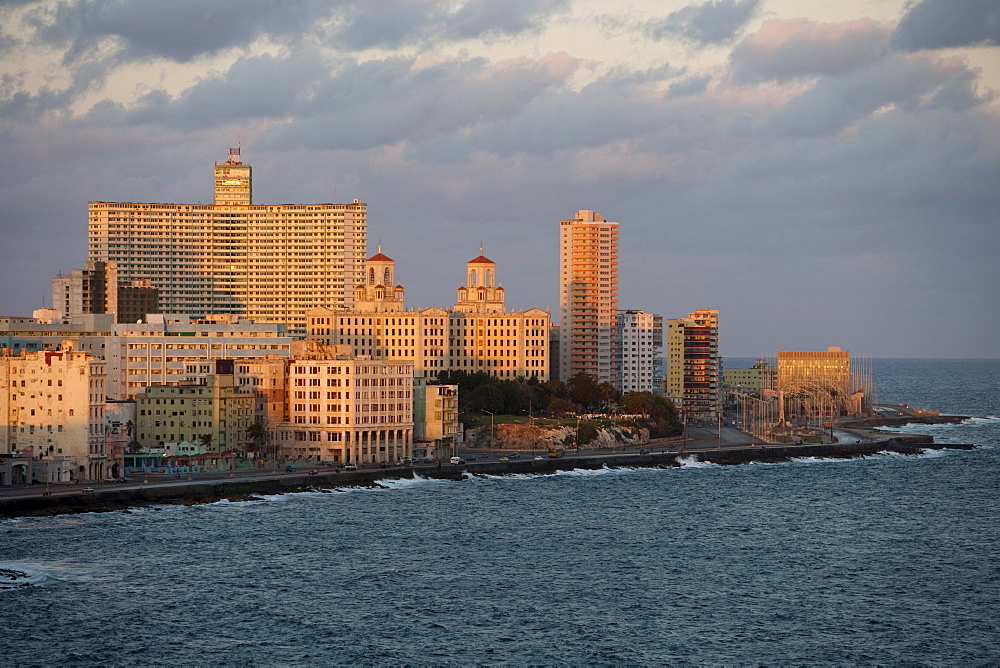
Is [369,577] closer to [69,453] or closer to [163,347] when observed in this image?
[69,453]

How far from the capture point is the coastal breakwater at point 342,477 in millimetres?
121250

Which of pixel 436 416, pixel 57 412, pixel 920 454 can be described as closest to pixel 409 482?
pixel 436 416

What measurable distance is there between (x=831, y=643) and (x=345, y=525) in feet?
Answer: 161

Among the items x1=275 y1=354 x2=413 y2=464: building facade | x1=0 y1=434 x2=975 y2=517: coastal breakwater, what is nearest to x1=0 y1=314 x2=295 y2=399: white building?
x1=275 y1=354 x2=413 y2=464: building facade

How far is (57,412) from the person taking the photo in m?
135

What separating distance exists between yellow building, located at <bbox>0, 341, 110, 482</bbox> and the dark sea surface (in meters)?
14.6

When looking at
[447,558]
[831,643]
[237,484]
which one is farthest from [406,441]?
[831,643]

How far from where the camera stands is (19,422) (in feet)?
447

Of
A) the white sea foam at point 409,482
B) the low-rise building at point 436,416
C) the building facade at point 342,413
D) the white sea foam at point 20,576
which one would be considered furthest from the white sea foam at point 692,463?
the white sea foam at point 20,576

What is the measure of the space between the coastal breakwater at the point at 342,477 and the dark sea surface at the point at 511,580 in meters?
2.75

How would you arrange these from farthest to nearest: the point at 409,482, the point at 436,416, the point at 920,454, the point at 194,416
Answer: the point at 920,454 → the point at 436,416 → the point at 194,416 → the point at 409,482

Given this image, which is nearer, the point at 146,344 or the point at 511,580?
the point at 511,580

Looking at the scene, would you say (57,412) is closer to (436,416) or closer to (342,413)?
(342,413)

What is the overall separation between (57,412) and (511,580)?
53726mm
